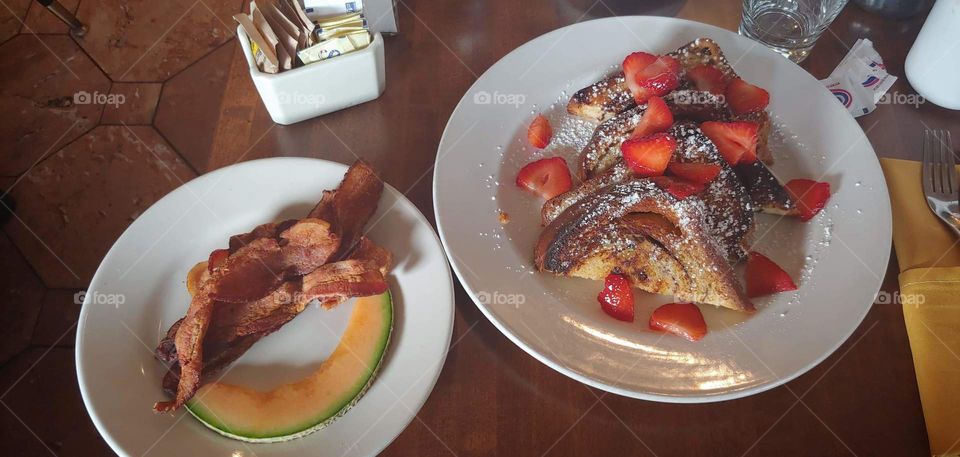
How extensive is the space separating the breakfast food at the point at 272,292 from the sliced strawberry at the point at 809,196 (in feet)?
2.46

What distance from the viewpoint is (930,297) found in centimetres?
111

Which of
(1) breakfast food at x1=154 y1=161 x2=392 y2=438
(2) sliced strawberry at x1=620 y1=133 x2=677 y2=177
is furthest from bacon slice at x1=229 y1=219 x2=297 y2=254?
(2) sliced strawberry at x1=620 y1=133 x2=677 y2=177

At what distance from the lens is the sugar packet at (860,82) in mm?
1371

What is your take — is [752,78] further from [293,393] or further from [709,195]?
[293,393]

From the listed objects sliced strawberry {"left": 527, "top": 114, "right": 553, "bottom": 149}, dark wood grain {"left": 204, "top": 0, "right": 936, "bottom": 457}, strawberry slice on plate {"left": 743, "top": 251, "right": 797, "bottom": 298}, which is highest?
sliced strawberry {"left": 527, "top": 114, "right": 553, "bottom": 149}

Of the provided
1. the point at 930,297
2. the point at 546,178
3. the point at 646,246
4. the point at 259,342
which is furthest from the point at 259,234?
the point at 930,297

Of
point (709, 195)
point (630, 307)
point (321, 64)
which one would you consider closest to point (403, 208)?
point (321, 64)

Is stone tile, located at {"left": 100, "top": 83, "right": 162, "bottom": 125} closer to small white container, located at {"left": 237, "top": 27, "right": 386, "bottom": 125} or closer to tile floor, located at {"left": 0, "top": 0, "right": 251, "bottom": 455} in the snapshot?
tile floor, located at {"left": 0, "top": 0, "right": 251, "bottom": 455}

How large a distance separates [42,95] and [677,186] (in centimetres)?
162

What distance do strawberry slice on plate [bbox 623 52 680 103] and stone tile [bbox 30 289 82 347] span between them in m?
1.23

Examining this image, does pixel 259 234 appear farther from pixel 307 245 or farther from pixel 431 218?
pixel 431 218

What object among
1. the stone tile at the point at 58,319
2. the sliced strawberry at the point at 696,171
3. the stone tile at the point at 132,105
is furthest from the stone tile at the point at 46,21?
the sliced strawberry at the point at 696,171

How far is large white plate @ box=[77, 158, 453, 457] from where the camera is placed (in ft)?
3.13

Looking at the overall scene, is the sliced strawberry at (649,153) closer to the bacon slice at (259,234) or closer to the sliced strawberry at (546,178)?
the sliced strawberry at (546,178)
